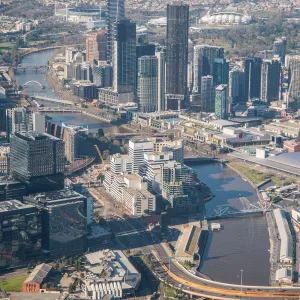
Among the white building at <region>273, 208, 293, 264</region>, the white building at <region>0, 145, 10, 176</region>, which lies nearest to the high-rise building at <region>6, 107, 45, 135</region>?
the white building at <region>0, 145, 10, 176</region>

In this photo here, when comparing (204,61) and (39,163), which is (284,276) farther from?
(204,61)

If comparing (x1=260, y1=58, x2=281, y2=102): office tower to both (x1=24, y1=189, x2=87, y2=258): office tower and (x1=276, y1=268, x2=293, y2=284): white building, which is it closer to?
(x1=24, y1=189, x2=87, y2=258): office tower

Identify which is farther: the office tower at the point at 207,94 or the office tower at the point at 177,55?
the office tower at the point at 177,55

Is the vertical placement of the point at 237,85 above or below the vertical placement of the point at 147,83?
below

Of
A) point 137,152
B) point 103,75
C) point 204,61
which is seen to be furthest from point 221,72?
point 137,152

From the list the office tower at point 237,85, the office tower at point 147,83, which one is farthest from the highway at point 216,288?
the office tower at point 237,85

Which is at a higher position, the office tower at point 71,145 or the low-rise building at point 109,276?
the office tower at point 71,145

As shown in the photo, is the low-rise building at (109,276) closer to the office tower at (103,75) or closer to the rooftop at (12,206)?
the rooftop at (12,206)
